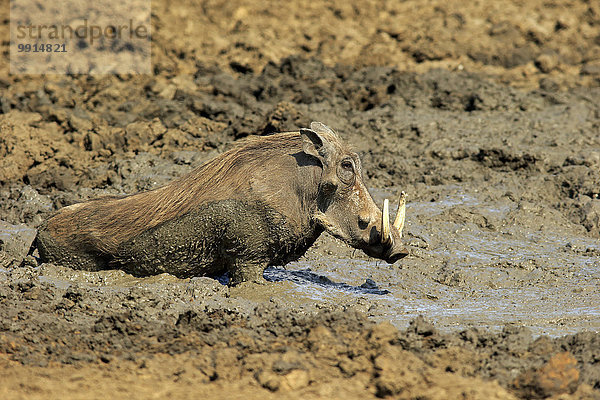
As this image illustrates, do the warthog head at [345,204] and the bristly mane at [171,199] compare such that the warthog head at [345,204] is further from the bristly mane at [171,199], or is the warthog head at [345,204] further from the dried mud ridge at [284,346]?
the dried mud ridge at [284,346]

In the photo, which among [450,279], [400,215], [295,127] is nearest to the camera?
[400,215]

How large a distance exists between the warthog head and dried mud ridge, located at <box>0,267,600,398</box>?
0.79 metres

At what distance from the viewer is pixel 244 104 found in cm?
1107

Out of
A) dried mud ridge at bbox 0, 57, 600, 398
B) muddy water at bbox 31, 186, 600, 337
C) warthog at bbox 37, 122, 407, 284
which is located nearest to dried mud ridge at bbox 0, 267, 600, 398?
dried mud ridge at bbox 0, 57, 600, 398

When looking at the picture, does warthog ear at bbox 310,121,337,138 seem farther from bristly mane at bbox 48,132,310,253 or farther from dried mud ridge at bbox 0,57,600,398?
dried mud ridge at bbox 0,57,600,398

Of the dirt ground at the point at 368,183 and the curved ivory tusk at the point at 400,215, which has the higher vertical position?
the curved ivory tusk at the point at 400,215

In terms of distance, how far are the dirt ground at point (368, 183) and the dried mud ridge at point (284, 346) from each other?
0.05 ft

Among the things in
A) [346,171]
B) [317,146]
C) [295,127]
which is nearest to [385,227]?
[346,171]

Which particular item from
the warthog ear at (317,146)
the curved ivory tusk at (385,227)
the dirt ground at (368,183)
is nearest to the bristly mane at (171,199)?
the warthog ear at (317,146)

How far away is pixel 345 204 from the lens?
610 centimetres

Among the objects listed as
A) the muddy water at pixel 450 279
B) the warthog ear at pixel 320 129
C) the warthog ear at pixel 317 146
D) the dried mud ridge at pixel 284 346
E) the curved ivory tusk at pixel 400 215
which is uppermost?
the warthog ear at pixel 320 129

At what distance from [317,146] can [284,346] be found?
1.83 meters

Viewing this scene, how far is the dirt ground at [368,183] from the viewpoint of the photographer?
448 cm

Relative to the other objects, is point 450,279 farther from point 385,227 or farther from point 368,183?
point 368,183
